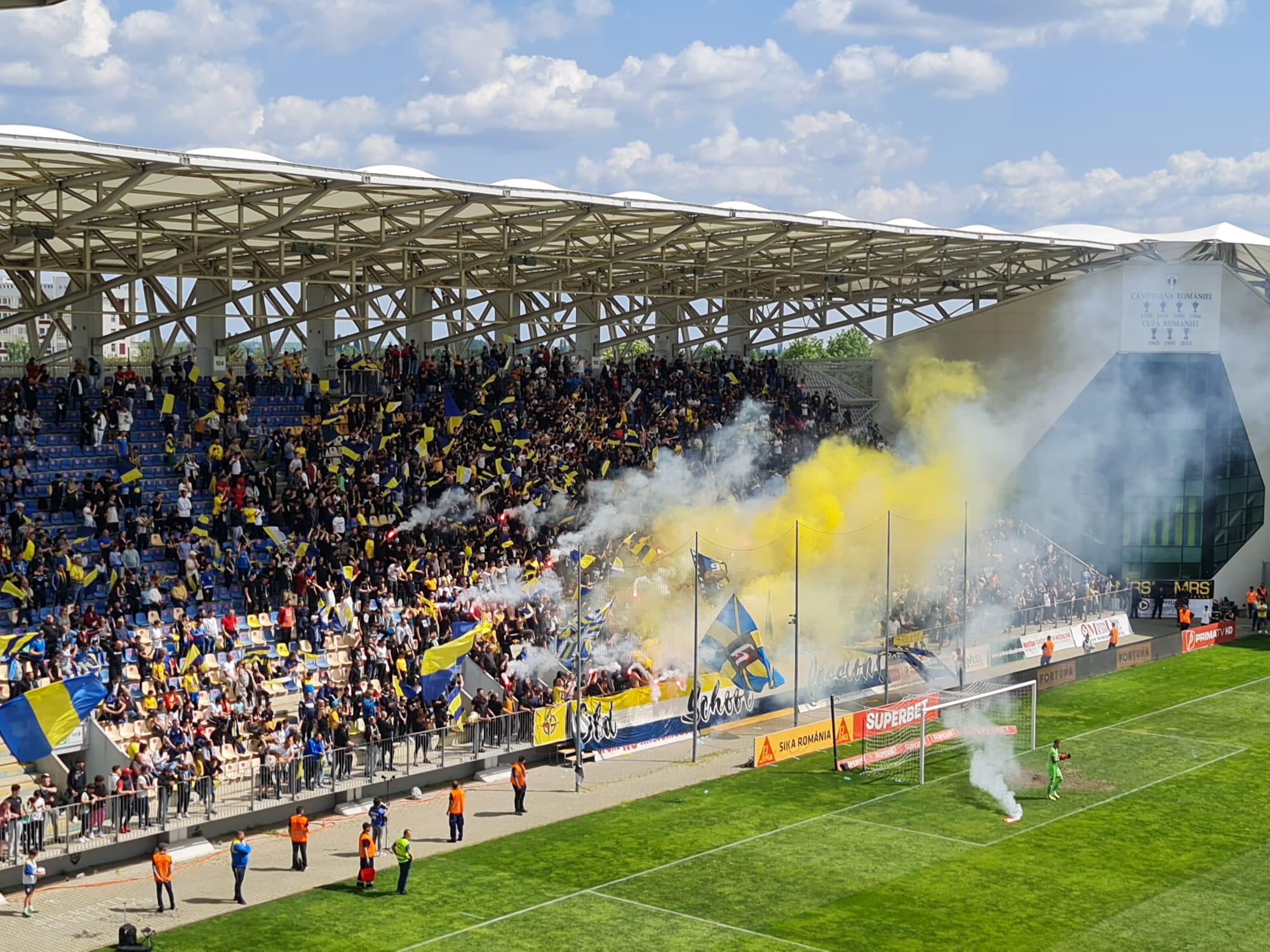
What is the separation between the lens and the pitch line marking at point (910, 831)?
26.4 metres

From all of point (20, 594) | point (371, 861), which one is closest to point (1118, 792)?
point (371, 861)

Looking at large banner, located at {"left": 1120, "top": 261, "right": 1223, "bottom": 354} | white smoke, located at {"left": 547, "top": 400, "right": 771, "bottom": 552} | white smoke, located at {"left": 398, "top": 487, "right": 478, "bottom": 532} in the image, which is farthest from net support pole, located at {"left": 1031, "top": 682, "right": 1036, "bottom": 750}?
large banner, located at {"left": 1120, "top": 261, "right": 1223, "bottom": 354}

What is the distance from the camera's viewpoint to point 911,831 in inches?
1065

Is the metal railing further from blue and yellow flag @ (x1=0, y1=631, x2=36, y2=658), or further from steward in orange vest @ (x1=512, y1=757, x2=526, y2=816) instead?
blue and yellow flag @ (x1=0, y1=631, x2=36, y2=658)

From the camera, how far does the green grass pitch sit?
21750 mm

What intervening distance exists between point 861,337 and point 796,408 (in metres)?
79.4

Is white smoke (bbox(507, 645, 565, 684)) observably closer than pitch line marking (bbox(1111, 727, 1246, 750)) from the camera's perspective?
Yes

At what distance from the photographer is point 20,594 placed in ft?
90.8

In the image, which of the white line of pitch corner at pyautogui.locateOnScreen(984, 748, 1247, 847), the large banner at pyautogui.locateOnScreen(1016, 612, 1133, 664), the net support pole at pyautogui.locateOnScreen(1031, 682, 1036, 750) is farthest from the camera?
the large banner at pyautogui.locateOnScreen(1016, 612, 1133, 664)

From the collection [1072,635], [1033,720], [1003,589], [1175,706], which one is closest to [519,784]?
[1033,720]

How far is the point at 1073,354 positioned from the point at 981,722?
2120cm

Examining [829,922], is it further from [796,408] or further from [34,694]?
[796,408]

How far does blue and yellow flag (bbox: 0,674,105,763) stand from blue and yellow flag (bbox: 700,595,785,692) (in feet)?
44.1

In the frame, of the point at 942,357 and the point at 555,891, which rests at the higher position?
the point at 942,357
